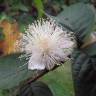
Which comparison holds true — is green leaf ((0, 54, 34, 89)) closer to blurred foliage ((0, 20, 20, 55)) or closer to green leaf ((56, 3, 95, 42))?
green leaf ((56, 3, 95, 42))

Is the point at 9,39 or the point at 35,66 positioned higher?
the point at 9,39

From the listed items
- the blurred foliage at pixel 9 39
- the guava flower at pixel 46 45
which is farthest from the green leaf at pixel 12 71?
the blurred foliage at pixel 9 39

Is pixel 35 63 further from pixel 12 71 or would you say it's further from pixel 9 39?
pixel 9 39

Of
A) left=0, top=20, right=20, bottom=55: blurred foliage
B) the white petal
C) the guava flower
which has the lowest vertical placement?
the white petal

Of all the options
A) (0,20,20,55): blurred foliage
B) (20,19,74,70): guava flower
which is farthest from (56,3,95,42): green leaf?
(0,20,20,55): blurred foliage

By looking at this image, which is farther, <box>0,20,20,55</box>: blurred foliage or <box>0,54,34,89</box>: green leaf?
<box>0,20,20,55</box>: blurred foliage

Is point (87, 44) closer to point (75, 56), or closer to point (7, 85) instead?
point (75, 56)

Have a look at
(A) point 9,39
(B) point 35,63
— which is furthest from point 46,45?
(A) point 9,39
